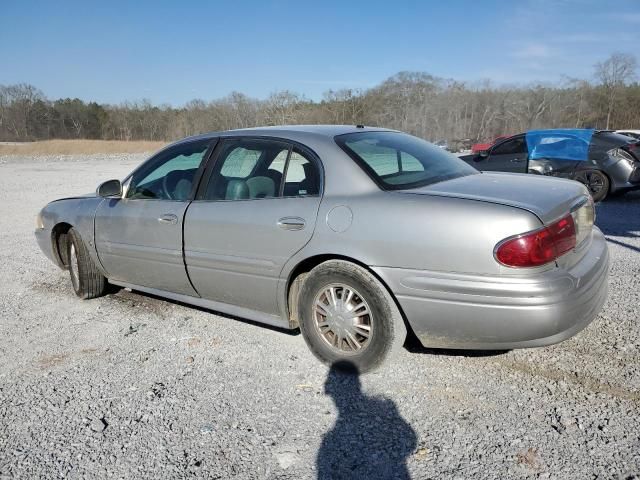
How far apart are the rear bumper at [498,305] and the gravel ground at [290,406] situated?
0.38 metres

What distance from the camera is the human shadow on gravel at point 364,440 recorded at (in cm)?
225

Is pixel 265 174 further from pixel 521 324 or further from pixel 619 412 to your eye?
pixel 619 412

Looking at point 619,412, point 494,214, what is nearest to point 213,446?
point 494,214

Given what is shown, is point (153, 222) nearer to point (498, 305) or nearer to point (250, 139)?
point (250, 139)

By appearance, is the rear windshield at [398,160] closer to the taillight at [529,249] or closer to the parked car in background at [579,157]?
the taillight at [529,249]

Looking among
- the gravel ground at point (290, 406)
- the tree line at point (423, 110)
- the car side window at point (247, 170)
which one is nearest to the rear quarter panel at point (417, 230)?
the car side window at point (247, 170)

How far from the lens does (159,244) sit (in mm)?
3947

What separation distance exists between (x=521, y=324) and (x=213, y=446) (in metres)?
1.70

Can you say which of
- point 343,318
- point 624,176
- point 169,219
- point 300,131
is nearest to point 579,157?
point 624,176

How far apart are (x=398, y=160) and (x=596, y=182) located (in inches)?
319

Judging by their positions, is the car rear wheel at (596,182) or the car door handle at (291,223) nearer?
the car door handle at (291,223)

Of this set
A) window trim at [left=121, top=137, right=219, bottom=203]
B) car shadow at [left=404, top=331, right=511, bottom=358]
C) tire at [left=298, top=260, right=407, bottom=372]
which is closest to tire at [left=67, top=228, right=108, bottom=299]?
window trim at [left=121, top=137, right=219, bottom=203]

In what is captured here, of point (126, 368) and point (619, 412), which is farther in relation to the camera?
point (126, 368)

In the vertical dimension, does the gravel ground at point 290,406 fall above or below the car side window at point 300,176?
below
